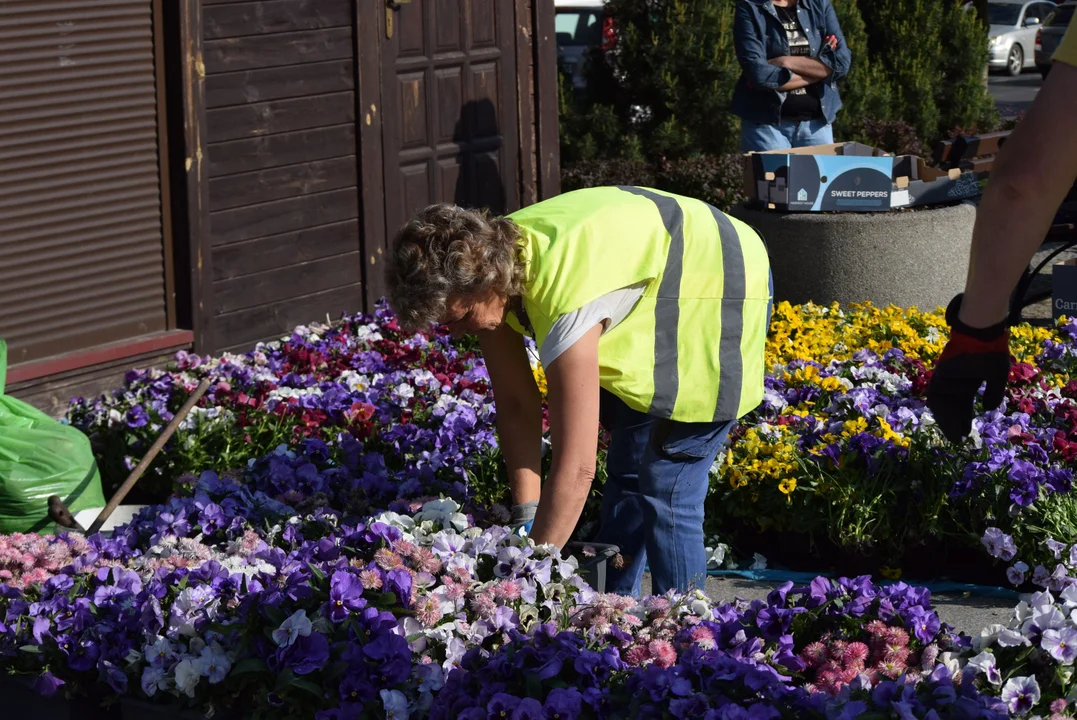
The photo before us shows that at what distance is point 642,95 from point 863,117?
2.27 meters

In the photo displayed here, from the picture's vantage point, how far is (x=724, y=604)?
2859mm

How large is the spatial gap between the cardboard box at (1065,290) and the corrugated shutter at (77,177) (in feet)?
13.7

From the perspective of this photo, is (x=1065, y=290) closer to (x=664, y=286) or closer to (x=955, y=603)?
(x=955, y=603)

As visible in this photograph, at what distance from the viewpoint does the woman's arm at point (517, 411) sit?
133 inches

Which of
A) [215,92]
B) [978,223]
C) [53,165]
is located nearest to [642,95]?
[215,92]

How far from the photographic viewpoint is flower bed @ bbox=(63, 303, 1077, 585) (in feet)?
13.3

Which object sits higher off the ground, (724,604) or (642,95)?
(642,95)

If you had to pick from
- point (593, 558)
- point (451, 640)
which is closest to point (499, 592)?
point (451, 640)

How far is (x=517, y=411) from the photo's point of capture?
11.1 ft

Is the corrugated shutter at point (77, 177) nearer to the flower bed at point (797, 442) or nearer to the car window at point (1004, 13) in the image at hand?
the flower bed at point (797, 442)

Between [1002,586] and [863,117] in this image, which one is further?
[863,117]

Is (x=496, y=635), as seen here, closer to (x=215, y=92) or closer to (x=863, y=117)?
(x=215, y=92)

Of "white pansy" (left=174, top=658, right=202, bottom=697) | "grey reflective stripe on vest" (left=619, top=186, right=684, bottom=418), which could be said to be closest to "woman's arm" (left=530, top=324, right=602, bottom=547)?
"grey reflective stripe on vest" (left=619, top=186, right=684, bottom=418)

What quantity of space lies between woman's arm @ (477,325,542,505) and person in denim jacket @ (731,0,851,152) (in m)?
4.31
